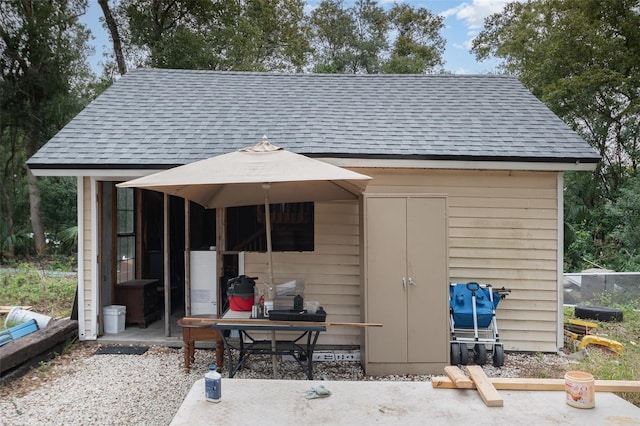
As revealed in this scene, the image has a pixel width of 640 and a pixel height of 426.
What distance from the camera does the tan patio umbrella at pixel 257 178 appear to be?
3.41 m

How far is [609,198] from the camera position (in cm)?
1426

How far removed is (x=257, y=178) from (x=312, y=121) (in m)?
3.04

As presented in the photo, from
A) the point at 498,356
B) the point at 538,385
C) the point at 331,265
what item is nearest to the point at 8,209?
the point at 331,265

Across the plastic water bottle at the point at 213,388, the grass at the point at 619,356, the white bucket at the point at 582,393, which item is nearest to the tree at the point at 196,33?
the grass at the point at 619,356

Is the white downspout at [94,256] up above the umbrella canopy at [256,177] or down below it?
below

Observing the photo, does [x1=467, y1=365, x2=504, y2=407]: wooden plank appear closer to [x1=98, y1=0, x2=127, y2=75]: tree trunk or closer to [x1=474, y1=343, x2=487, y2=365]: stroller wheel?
[x1=474, y1=343, x2=487, y2=365]: stroller wheel

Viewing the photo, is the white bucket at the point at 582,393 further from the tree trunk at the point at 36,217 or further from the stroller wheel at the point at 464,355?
the tree trunk at the point at 36,217

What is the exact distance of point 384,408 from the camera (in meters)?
2.55

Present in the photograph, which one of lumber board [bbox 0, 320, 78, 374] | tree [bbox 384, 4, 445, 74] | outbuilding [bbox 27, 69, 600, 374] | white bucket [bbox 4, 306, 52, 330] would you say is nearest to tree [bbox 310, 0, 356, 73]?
tree [bbox 384, 4, 445, 74]

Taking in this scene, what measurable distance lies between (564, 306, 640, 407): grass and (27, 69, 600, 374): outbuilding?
21.0 inches

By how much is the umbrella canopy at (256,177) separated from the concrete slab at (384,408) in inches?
58.9

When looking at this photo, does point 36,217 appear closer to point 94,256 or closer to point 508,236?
point 94,256

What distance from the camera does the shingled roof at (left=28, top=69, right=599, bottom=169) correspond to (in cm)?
532

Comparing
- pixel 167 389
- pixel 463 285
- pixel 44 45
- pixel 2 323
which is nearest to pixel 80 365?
pixel 167 389
